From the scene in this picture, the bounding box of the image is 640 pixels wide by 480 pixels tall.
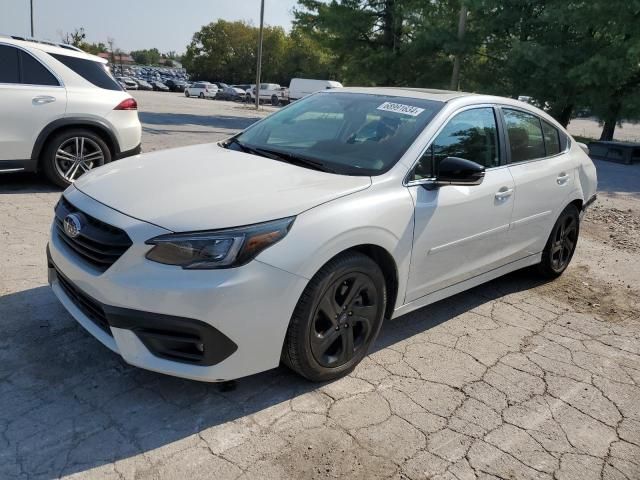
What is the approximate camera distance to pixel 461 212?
3625mm

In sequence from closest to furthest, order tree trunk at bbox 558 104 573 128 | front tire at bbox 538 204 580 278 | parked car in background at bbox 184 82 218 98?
front tire at bbox 538 204 580 278, tree trunk at bbox 558 104 573 128, parked car in background at bbox 184 82 218 98

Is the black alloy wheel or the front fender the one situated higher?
the front fender

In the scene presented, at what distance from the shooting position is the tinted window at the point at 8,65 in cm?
621

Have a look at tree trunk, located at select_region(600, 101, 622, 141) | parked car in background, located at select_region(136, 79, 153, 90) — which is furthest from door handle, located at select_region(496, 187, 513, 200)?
parked car in background, located at select_region(136, 79, 153, 90)

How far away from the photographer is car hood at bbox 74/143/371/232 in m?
2.66

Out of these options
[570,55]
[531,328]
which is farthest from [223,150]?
[570,55]

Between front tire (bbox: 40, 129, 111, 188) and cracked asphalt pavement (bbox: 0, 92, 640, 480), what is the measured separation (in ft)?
8.37

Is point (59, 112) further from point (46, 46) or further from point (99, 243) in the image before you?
point (99, 243)

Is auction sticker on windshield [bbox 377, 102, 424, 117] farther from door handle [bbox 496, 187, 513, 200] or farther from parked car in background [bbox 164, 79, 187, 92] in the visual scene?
parked car in background [bbox 164, 79, 187, 92]

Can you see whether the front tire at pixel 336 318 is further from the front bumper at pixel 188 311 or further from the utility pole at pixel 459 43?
the utility pole at pixel 459 43

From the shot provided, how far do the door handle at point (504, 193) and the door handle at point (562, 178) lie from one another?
88 centimetres

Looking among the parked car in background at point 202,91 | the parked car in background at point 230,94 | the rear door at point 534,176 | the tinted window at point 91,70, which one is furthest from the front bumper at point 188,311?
the parked car in background at point 202,91

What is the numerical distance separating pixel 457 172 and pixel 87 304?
2232 millimetres

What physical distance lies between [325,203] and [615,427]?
2000mm
